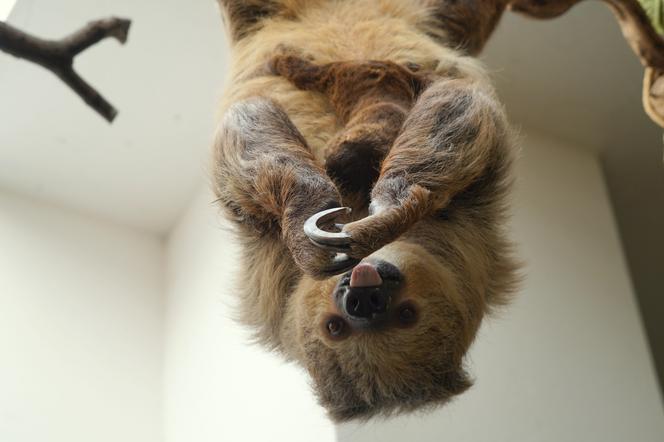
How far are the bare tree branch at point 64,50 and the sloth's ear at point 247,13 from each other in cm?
113

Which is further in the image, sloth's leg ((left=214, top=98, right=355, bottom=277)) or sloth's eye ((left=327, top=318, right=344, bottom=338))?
sloth's eye ((left=327, top=318, right=344, bottom=338))

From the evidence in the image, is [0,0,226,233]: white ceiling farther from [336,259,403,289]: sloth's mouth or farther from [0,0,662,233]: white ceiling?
[336,259,403,289]: sloth's mouth

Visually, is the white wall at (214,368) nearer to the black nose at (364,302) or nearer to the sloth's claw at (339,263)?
the black nose at (364,302)

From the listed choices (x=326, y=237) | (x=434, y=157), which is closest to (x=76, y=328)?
(x=434, y=157)

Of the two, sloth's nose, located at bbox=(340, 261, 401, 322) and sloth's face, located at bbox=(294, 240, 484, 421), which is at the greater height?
sloth's nose, located at bbox=(340, 261, 401, 322)

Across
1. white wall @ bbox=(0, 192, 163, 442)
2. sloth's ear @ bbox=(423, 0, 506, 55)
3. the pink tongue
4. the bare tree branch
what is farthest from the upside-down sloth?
white wall @ bbox=(0, 192, 163, 442)

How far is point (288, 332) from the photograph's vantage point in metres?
3.50

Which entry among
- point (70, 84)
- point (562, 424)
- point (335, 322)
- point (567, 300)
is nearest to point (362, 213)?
point (335, 322)

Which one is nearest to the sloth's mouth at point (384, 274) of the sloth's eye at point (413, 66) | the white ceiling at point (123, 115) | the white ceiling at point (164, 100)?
the sloth's eye at point (413, 66)

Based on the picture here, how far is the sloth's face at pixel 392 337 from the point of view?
3.12 metres

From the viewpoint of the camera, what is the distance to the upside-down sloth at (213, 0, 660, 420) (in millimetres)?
2898

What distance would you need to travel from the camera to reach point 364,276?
9.41 ft

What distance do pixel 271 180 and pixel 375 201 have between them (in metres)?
0.39

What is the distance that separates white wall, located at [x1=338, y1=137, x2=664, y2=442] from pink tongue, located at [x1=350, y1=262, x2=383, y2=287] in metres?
1.47
